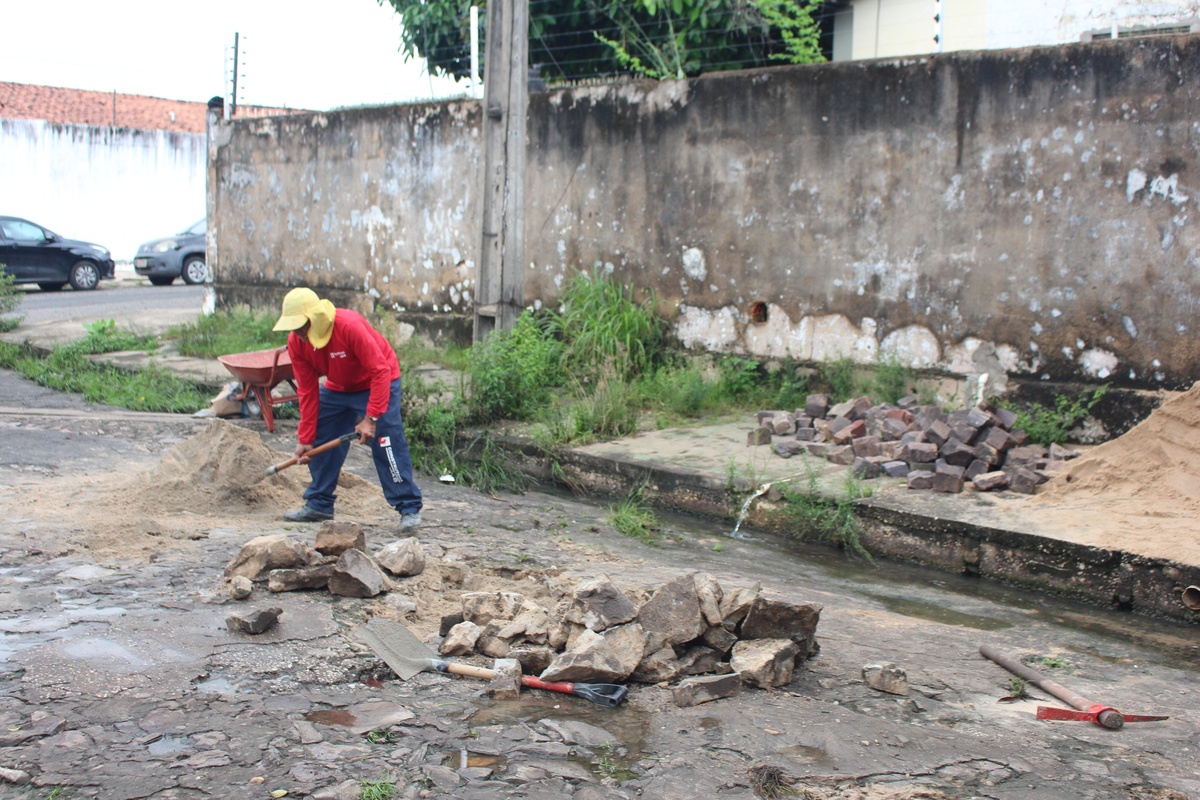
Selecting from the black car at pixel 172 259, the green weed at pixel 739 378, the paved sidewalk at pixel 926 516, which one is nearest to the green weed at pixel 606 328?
the green weed at pixel 739 378

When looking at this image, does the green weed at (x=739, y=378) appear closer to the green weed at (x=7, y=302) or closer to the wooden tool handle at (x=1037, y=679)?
the wooden tool handle at (x=1037, y=679)

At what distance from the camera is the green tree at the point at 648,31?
12461mm

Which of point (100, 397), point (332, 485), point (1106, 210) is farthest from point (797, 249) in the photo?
point (100, 397)

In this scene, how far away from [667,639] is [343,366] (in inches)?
106

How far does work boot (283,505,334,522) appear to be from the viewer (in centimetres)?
556

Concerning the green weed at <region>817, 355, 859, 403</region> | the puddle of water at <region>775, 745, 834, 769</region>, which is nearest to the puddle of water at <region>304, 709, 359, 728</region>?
the puddle of water at <region>775, 745, 834, 769</region>

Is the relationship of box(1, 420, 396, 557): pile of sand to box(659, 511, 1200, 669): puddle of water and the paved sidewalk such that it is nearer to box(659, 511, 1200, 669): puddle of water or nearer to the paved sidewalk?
the paved sidewalk

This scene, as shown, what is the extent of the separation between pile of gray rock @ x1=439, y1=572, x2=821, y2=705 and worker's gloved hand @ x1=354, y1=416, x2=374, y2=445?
1.73m

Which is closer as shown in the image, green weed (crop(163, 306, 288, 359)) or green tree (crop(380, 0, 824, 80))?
green weed (crop(163, 306, 288, 359))

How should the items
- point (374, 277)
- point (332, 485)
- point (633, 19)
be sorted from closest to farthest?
point (332, 485) → point (374, 277) → point (633, 19)

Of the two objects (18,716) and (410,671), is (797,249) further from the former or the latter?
(18,716)

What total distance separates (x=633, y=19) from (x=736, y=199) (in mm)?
5727

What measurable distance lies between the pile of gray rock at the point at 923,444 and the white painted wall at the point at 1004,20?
211 inches

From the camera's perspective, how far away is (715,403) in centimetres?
805
